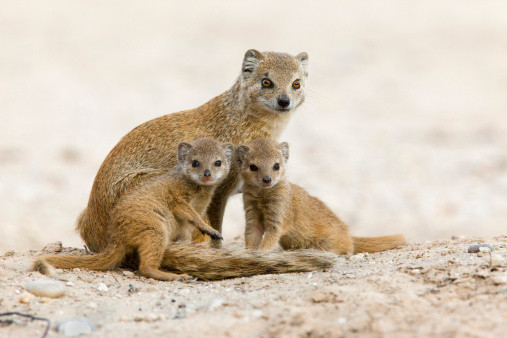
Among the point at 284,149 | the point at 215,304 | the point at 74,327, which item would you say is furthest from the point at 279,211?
the point at 74,327

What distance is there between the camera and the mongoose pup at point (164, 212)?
19.4 feet

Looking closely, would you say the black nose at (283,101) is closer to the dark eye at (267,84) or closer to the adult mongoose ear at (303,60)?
the dark eye at (267,84)

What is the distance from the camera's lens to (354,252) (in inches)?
283

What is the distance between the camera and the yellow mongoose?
5926mm

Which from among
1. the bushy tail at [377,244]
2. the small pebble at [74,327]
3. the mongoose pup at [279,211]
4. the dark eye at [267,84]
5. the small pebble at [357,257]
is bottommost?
the small pebble at [74,327]

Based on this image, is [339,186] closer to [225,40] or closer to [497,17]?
[225,40]

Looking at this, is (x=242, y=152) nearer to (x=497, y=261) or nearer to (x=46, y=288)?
(x=46, y=288)

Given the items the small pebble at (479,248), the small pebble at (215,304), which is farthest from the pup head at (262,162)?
the small pebble at (479,248)

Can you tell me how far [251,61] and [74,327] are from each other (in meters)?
4.01

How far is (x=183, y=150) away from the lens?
6.56 m

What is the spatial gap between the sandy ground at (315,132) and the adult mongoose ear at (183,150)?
4.44 ft

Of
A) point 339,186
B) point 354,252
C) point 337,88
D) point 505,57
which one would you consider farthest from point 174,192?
point 505,57

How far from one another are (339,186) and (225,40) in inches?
330

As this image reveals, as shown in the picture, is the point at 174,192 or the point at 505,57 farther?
the point at 505,57
